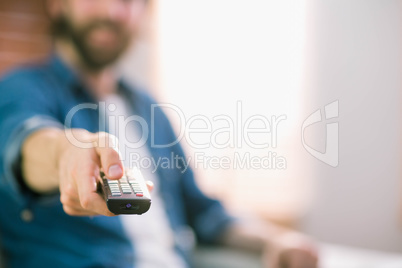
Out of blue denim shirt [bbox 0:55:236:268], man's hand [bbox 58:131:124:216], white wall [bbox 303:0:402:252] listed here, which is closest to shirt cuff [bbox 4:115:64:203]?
blue denim shirt [bbox 0:55:236:268]

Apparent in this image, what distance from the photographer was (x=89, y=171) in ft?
1.19

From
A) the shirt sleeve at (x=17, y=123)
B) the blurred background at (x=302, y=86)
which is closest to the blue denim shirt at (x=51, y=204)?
the shirt sleeve at (x=17, y=123)

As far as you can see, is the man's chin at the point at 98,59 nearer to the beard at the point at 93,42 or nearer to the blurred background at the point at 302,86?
the beard at the point at 93,42

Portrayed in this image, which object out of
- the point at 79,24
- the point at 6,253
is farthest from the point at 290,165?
the point at 6,253

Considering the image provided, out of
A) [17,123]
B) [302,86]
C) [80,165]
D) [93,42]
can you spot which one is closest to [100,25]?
A: [93,42]

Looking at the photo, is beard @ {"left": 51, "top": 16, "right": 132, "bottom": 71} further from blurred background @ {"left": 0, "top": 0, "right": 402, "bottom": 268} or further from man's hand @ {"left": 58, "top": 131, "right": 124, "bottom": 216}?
blurred background @ {"left": 0, "top": 0, "right": 402, "bottom": 268}

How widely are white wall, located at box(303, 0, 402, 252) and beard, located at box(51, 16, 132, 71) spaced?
1.09m

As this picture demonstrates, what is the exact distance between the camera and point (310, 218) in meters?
2.16

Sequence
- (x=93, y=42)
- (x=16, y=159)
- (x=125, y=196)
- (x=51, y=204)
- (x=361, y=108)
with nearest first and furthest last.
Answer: (x=125, y=196)
(x=16, y=159)
(x=51, y=204)
(x=93, y=42)
(x=361, y=108)

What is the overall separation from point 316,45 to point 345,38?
0.42 ft

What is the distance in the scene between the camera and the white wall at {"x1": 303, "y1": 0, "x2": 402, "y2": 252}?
1.98 m

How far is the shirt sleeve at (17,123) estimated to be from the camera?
0.58 meters

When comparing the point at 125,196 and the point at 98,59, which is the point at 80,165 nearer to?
the point at 125,196

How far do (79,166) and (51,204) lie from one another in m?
0.33
